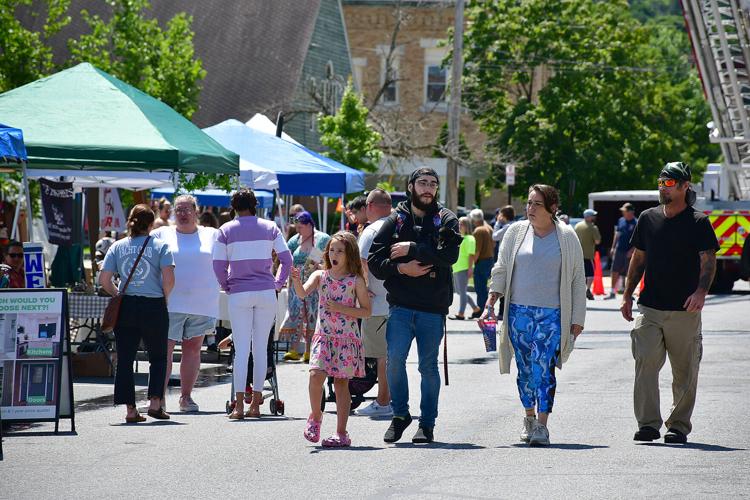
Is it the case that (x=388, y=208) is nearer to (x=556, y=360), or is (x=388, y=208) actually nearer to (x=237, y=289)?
(x=237, y=289)

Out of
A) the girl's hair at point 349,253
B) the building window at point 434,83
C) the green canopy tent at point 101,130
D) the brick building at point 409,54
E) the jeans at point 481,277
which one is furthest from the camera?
the building window at point 434,83

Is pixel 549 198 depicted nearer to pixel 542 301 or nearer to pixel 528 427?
pixel 542 301

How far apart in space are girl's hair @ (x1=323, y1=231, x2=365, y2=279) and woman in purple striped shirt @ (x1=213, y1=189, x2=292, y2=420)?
1.41m

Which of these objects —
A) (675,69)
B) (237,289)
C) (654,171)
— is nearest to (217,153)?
(237,289)

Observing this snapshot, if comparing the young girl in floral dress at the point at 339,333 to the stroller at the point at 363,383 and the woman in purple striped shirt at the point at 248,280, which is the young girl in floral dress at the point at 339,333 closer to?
the woman in purple striped shirt at the point at 248,280

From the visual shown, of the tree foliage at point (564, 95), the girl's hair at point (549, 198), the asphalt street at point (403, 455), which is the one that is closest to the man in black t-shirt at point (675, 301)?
the asphalt street at point (403, 455)

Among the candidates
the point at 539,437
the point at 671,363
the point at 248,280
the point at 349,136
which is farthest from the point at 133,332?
the point at 349,136

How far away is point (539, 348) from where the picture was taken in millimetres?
9812

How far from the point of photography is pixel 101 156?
1396cm

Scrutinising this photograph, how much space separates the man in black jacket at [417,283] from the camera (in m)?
9.66

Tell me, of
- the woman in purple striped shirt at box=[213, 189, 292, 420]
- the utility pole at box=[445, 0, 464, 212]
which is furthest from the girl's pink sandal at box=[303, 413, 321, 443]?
the utility pole at box=[445, 0, 464, 212]

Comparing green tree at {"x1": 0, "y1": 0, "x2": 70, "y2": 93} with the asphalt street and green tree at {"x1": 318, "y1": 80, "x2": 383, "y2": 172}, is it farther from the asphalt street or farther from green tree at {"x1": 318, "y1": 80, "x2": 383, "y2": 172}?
the asphalt street

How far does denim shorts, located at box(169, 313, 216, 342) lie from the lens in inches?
474

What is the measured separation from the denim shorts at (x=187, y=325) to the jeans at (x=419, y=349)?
2.79 meters
